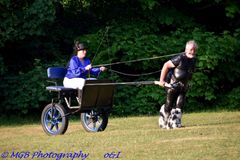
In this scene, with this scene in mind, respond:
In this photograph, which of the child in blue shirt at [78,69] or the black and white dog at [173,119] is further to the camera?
the black and white dog at [173,119]

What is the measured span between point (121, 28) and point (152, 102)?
2.40 meters

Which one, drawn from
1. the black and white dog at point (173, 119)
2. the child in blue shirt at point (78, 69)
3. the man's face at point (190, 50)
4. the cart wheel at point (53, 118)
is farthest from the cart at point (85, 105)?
the man's face at point (190, 50)

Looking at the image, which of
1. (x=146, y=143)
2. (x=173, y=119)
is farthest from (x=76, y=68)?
(x=146, y=143)

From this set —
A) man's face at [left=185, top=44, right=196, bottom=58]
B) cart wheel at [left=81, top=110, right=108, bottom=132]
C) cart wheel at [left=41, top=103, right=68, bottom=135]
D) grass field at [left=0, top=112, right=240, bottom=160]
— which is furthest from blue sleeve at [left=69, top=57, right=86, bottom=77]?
man's face at [left=185, top=44, right=196, bottom=58]

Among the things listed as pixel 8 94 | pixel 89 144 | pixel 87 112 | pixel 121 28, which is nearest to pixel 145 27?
pixel 121 28

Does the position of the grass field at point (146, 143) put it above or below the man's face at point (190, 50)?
below

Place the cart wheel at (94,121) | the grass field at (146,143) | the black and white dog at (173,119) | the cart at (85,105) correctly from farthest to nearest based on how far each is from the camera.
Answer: the cart wheel at (94,121), the black and white dog at (173,119), the cart at (85,105), the grass field at (146,143)

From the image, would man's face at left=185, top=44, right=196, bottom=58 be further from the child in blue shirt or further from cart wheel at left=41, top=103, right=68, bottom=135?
cart wheel at left=41, top=103, right=68, bottom=135

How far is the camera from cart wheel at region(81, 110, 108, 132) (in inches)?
543

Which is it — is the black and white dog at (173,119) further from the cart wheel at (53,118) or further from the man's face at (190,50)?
the cart wheel at (53,118)

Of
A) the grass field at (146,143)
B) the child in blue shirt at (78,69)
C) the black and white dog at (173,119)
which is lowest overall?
the grass field at (146,143)

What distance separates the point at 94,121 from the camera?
547 inches

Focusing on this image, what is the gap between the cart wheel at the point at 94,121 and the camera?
13.8 m

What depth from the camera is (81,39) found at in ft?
66.7
